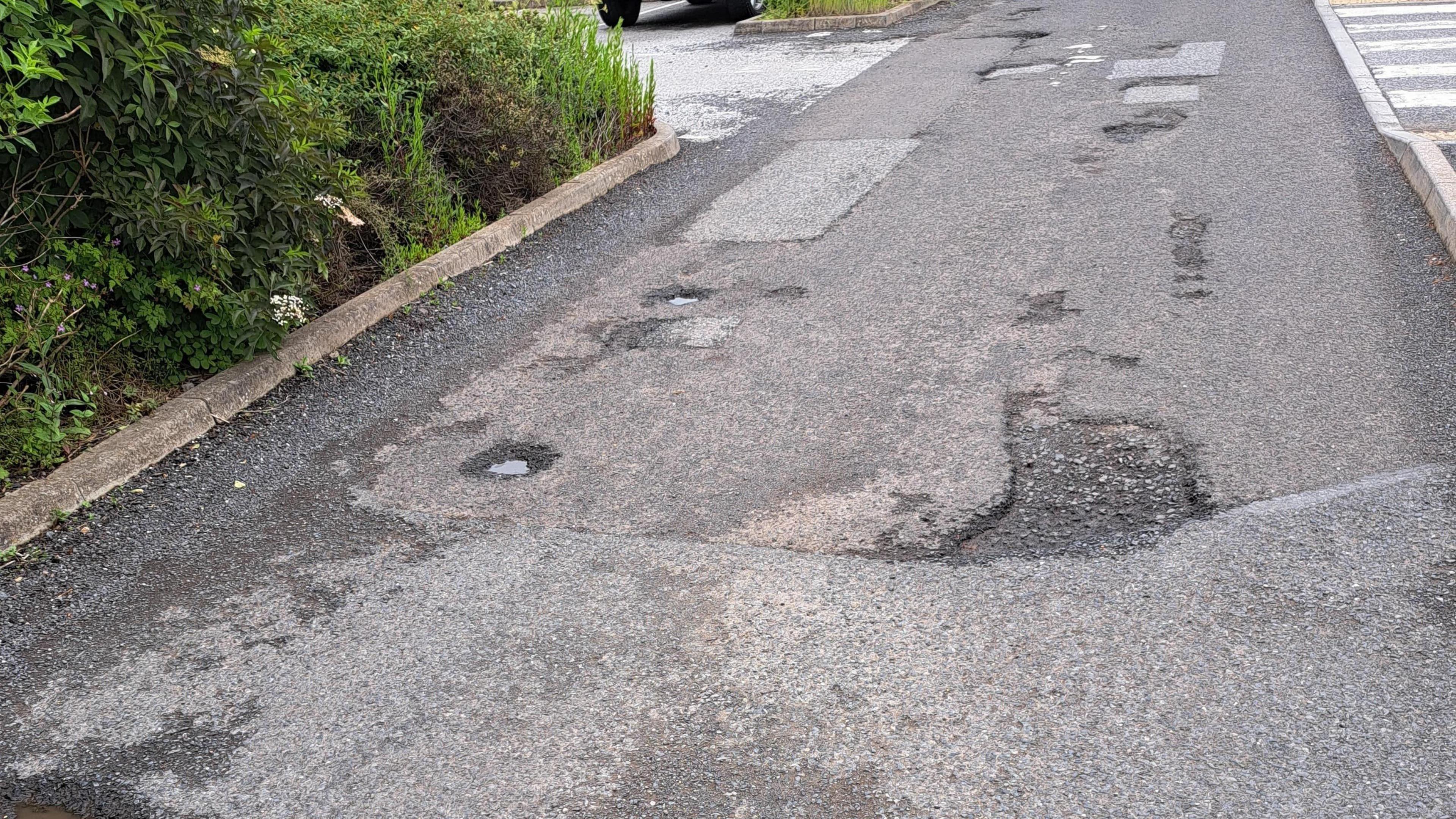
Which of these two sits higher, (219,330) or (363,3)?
(363,3)

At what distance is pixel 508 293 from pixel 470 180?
136cm

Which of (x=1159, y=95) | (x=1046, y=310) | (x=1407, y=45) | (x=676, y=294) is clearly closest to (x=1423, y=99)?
(x=1159, y=95)

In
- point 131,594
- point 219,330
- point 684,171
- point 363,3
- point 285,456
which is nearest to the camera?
point 131,594

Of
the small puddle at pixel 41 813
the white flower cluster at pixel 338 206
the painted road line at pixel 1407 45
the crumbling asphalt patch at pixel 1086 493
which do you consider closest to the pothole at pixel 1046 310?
the crumbling asphalt patch at pixel 1086 493

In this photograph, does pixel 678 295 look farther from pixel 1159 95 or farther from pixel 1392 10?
pixel 1392 10

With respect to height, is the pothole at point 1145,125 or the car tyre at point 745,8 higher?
the car tyre at point 745,8

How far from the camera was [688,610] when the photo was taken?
355cm

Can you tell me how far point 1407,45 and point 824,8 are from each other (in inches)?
274

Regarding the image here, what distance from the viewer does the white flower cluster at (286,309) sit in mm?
5297

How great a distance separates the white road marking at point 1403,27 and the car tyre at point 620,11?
941cm

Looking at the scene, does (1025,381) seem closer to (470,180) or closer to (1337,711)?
(1337,711)

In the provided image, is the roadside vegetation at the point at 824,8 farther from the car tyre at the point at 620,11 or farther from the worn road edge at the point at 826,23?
the car tyre at the point at 620,11

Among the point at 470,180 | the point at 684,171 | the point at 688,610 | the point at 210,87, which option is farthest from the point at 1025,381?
the point at 684,171

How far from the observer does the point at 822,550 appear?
150 inches
